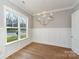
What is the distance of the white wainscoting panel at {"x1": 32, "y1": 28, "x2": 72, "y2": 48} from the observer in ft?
15.3

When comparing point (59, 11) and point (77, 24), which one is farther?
point (59, 11)

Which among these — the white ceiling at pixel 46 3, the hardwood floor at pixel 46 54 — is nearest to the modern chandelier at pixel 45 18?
the white ceiling at pixel 46 3

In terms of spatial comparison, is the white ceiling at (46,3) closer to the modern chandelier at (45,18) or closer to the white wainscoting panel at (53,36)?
the modern chandelier at (45,18)

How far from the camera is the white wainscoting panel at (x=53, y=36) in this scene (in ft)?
15.3

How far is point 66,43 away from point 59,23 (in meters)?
1.31

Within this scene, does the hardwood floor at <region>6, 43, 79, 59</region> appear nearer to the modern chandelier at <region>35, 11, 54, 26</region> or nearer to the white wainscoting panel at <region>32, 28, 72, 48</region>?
the white wainscoting panel at <region>32, 28, 72, 48</region>

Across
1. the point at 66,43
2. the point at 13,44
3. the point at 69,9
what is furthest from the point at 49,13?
the point at 13,44

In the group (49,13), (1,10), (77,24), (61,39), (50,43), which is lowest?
(50,43)

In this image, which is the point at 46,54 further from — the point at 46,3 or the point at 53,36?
the point at 46,3

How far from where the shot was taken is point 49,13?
537cm

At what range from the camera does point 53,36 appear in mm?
5297

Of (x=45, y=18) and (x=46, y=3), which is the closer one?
(x=46, y=3)

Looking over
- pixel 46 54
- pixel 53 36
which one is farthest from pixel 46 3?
pixel 46 54

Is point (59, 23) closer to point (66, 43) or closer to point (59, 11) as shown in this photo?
point (59, 11)
